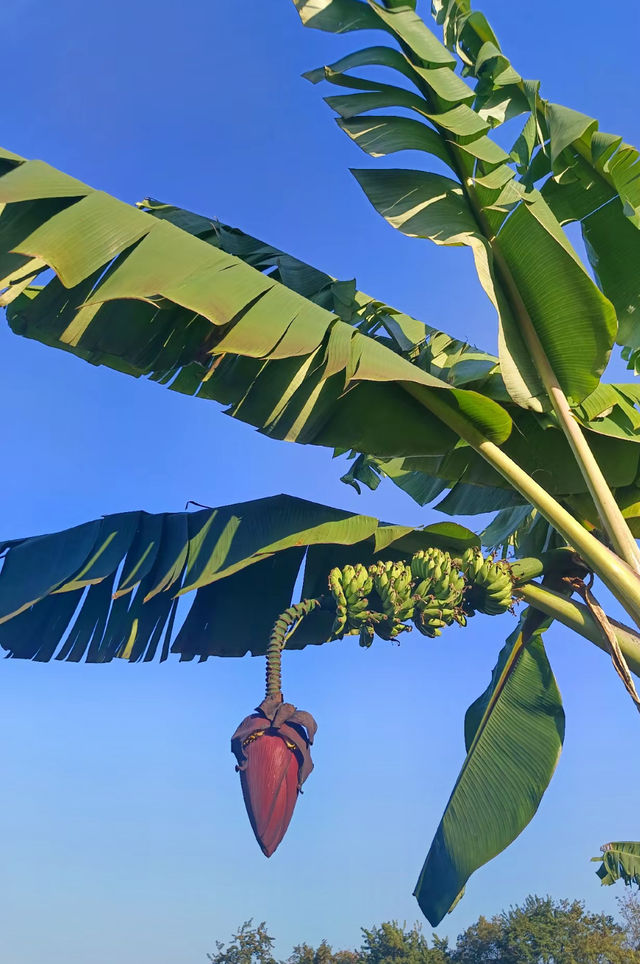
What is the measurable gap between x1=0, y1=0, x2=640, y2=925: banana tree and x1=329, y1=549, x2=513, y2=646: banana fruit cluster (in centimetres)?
1

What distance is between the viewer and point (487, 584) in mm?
3395

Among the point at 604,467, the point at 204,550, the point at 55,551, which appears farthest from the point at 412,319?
the point at 55,551

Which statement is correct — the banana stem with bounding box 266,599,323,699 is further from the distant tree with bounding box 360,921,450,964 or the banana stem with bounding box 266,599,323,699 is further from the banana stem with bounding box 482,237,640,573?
the distant tree with bounding box 360,921,450,964

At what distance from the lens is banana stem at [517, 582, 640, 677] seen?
11.5ft

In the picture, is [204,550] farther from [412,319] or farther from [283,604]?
[412,319]

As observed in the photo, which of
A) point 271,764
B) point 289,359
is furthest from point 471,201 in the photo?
point 271,764

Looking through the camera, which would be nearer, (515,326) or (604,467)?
(515,326)

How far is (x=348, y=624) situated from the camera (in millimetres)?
3379

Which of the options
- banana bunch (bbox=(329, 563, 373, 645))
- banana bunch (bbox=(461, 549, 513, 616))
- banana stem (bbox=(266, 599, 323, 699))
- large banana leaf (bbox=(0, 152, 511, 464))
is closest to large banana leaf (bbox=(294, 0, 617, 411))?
large banana leaf (bbox=(0, 152, 511, 464))

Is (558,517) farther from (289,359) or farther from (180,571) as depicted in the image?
(180,571)

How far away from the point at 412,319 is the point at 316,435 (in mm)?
1304

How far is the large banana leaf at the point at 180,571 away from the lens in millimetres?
3922

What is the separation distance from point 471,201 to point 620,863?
3530 millimetres

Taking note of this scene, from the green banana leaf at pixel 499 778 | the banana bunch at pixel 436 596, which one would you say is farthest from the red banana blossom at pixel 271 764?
the green banana leaf at pixel 499 778
